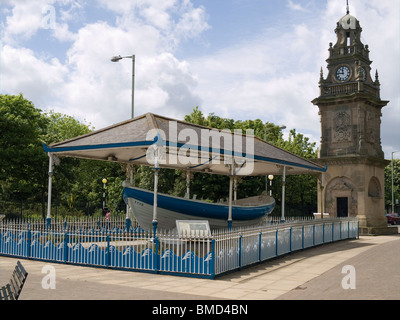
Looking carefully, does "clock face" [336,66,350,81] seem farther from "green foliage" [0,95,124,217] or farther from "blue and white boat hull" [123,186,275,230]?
"green foliage" [0,95,124,217]

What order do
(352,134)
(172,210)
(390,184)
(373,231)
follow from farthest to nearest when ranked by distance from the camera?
1. (390,184)
2. (352,134)
3. (373,231)
4. (172,210)

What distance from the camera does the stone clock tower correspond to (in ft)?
117

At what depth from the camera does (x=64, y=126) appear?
6469 centimetres

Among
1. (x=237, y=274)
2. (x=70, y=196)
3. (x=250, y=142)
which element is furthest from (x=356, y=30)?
(x=70, y=196)

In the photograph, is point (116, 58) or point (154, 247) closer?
point (154, 247)

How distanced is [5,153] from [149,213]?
2030 centimetres

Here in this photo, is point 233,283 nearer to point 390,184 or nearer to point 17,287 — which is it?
point 17,287

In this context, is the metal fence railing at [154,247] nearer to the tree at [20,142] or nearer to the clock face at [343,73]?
the tree at [20,142]

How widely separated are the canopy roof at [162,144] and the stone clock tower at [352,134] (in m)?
12.6

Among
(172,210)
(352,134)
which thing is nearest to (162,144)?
(172,210)

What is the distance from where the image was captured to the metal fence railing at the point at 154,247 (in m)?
13.4

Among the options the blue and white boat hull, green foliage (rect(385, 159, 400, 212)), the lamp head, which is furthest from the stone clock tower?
green foliage (rect(385, 159, 400, 212))

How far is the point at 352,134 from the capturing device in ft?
120

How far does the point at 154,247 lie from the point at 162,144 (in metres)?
3.56
